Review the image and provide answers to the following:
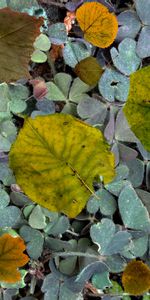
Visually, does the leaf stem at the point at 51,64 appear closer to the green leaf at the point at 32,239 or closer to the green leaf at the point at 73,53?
the green leaf at the point at 73,53

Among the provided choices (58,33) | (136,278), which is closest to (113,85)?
(58,33)

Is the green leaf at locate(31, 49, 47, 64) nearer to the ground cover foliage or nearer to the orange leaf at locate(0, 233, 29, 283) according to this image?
the ground cover foliage

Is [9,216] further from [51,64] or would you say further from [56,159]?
[51,64]

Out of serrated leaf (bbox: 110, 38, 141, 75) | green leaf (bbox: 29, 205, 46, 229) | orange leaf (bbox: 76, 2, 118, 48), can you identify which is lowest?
green leaf (bbox: 29, 205, 46, 229)

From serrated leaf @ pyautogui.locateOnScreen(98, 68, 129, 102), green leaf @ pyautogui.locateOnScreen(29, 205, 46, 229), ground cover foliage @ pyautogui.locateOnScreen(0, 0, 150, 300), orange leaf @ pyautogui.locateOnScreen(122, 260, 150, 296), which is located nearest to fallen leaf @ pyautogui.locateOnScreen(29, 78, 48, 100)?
ground cover foliage @ pyautogui.locateOnScreen(0, 0, 150, 300)

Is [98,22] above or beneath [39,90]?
above

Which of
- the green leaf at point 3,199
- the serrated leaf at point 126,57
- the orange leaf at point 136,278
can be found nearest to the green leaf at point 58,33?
the serrated leaf at point 126,57
